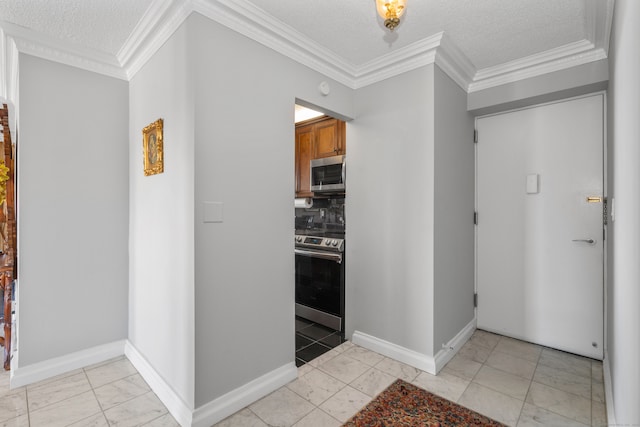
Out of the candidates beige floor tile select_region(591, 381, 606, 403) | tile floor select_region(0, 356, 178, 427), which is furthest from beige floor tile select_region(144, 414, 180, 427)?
beige floor tile select_region(591, 381, 606, 403)

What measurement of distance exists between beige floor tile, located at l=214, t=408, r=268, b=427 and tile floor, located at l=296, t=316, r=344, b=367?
2.23 ft

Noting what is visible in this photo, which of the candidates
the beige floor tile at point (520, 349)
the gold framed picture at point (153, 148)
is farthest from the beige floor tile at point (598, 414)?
the gold framed picture at point (153, 148)

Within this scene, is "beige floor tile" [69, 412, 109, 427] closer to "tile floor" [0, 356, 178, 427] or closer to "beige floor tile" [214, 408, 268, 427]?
"tile floor" [0, 356, 178, 427]

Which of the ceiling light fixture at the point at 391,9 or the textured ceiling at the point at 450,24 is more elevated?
the textured ceiling at the point at 450,24

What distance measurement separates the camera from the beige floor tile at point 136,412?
184cm

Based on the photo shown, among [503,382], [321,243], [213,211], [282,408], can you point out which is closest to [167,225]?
[213,211]

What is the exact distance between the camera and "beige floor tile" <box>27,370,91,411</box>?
204cm

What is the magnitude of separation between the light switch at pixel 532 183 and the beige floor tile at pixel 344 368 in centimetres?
213

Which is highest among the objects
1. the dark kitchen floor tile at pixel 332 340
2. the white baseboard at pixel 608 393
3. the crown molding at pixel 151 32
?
the crown molding at pixel 151 32

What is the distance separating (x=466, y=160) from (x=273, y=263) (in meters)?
2.06

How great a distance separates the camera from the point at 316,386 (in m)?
2.21

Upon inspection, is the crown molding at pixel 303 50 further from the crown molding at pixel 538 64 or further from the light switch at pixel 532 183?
the light switch at pixel 532 183

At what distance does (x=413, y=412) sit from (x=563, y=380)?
1247 millimetres

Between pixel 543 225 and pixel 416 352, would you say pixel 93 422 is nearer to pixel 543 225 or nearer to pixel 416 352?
pixel 416 352
